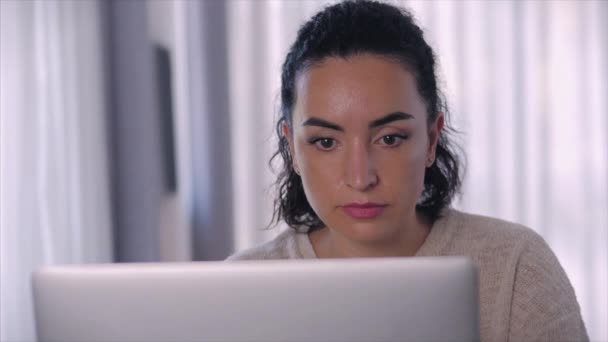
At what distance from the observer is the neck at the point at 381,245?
1325mm

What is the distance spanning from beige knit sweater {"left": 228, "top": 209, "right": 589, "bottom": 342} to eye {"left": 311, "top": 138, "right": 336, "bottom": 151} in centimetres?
27

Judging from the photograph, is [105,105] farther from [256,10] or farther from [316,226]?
[316,226]

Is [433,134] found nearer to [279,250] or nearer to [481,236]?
[481,236]

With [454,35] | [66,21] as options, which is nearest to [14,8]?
[66,21]

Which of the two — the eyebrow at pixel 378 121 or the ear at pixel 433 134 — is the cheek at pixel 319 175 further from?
the ear at pixel 433 134

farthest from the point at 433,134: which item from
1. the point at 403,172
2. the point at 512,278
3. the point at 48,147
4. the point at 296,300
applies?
the point at 48,147

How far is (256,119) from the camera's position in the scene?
285cm

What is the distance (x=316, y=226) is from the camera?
1.46m

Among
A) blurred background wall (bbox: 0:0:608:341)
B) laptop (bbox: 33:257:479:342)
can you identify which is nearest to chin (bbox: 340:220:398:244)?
laptop (bbox: 33:257:479:342)

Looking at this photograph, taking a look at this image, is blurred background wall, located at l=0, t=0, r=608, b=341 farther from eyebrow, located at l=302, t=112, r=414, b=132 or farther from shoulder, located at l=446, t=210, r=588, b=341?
eyebrow, located at l=302, t=112, r=414, b=132

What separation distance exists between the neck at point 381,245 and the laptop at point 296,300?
69cm

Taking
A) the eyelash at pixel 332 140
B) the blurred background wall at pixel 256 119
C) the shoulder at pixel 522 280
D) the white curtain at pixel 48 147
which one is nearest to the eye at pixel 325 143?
the eyelash at pixel 332 140

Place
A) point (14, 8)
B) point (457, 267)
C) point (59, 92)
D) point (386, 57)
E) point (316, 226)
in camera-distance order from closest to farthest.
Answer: point (457, 267)
point (386, 57)
point (316, 226)
point (14, 8)
point (59, 92)

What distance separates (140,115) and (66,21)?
0.43 metres
